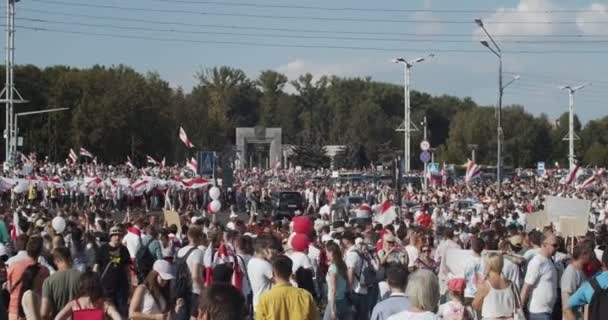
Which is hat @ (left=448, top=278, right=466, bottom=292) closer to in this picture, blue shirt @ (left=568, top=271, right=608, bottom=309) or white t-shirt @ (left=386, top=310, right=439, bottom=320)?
blue shirt @ (left=568, top=271, right=608, bottom=309)

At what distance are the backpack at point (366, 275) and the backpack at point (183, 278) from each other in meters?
2.08

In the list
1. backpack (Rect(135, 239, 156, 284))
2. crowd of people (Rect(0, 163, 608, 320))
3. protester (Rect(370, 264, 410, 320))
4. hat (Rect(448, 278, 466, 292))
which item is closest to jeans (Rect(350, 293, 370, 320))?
crowd of people (Rect(0, 163, 608, 320))

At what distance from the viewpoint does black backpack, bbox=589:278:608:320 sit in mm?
7691

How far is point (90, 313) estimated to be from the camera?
8.54 metres

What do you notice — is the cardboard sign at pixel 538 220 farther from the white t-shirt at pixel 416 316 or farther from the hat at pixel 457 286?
the white t-shirt at pixel 416 316

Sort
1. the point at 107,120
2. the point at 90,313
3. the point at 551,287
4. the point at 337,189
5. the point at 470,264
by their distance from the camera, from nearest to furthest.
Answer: the point at 90,313
the point at 551,287
the point at 470,264
the point at 337,189
the point at 107,120

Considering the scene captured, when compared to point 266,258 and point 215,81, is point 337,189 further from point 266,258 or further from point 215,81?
point 215,81

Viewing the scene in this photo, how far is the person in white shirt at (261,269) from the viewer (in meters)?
11.6

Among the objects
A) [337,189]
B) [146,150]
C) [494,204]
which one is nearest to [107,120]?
[146,150]

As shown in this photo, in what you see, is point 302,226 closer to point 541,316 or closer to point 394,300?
point 541,316

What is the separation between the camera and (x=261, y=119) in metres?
158

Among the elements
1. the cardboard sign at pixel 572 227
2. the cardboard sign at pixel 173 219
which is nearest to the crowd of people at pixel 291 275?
the cardboard sign at pixel 173 219

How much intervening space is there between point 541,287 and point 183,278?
12.9 ft

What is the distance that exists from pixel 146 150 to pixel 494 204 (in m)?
58.3
